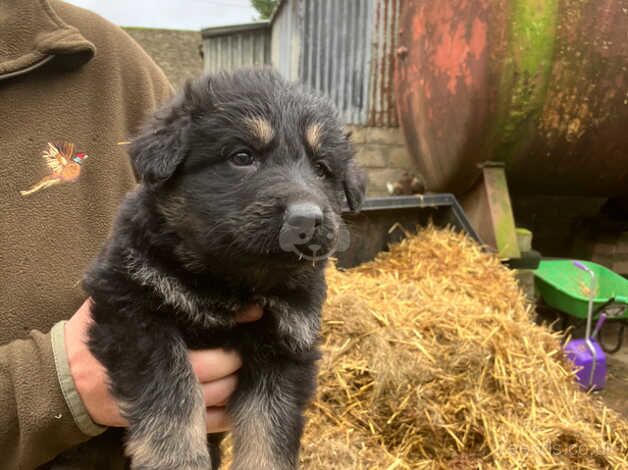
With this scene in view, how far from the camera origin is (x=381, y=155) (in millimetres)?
8734

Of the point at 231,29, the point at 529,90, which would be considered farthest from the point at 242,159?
the point at 231,29

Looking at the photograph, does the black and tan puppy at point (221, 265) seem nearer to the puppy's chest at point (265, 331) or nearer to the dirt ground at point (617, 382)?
the puppy's chest at point (265, 331)

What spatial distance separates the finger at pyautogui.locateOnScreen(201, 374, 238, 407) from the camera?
1729 millimetres

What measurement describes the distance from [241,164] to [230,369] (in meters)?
0.63

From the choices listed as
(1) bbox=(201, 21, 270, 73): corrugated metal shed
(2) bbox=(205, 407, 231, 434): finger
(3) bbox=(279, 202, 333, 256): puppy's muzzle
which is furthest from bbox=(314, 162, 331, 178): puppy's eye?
(1) bbox=(201, 21, 270, 73): corrugated metal shed

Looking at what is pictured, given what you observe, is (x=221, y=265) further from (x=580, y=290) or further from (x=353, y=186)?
(x=580, y=290)

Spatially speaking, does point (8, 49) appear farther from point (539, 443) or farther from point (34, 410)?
point (539, 443)

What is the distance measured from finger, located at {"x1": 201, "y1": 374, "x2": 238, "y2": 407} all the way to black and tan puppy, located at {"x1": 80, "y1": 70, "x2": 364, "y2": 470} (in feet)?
0.09

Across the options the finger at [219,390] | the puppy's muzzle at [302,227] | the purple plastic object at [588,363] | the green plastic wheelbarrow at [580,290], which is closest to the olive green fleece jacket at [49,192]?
the finger at [219,390]

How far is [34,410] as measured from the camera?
157cm

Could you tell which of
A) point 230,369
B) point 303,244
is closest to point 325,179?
point 303,244

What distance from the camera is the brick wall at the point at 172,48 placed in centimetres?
1887

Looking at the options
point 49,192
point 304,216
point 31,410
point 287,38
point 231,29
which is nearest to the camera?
point 304,216

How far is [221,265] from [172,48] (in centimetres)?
2035
